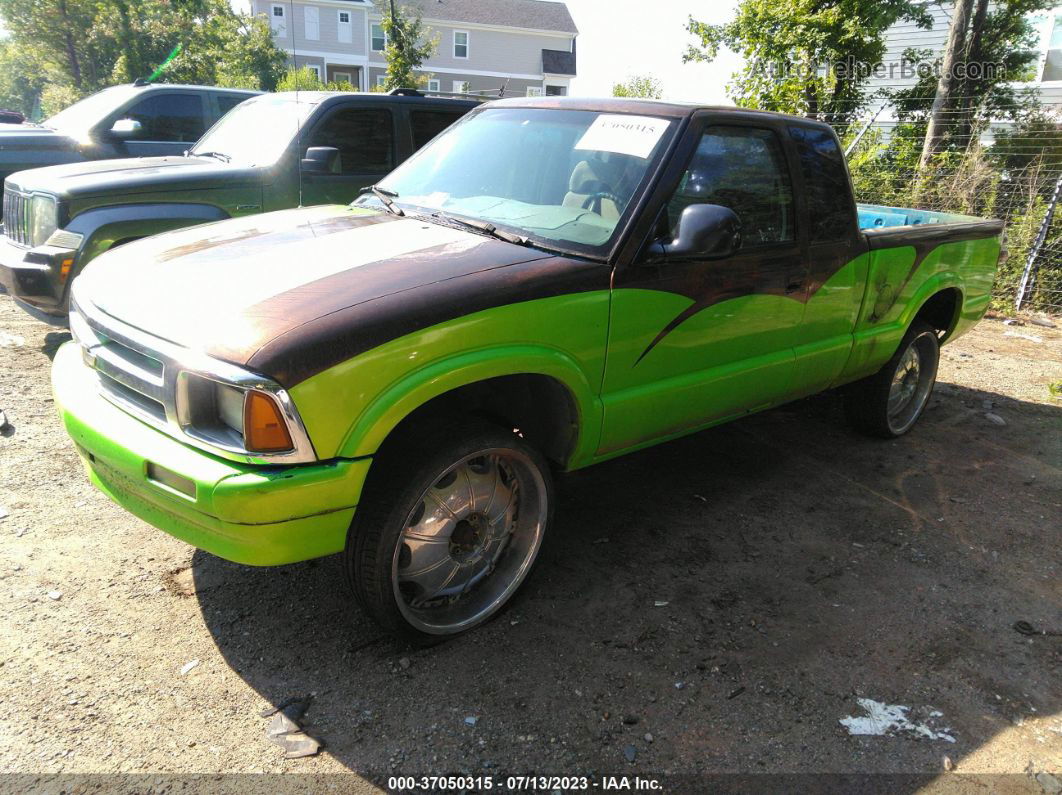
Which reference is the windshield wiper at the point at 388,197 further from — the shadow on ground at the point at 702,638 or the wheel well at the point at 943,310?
the wheel well at the point at 943,310

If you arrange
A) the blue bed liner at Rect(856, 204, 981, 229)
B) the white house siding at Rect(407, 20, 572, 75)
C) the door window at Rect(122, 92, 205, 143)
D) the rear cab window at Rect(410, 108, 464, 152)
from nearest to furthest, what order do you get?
1. the blue bed liner at Rect(856, 204, 981, 229)
2. the rear cab window at Rect(410, 108, 464, 152)
3. the door window at Rect(122, 92, 205, 143)
4. the white house siding at Rect(407, 20, 572, 75)

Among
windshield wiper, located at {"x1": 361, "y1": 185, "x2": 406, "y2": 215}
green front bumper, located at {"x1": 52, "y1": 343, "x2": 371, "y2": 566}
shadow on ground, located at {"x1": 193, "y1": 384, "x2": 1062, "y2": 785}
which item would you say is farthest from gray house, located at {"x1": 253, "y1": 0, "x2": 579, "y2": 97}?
green front bumper, located at {"x1": 52, "y1": 343, "x2": 371, "y2": 566}

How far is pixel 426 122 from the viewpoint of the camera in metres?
6.96

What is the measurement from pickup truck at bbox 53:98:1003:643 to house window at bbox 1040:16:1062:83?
53.9 ft

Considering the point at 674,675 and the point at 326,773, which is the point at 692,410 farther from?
the point at 326,773

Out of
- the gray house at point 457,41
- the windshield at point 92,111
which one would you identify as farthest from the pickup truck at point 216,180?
the gray house at point 457,41

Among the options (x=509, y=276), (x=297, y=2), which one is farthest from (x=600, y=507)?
(x=297, y=2)

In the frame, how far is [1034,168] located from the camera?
10.1m

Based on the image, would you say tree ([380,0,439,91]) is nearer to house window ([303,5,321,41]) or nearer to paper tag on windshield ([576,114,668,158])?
house window ([303,5,321,41])

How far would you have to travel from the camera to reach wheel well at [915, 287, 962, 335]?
526 cm

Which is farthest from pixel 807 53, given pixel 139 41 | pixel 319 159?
pixel 139 41

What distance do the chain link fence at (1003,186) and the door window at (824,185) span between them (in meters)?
6.24

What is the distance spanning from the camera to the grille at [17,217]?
5.72 m

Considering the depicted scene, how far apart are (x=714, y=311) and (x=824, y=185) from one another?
117cm
